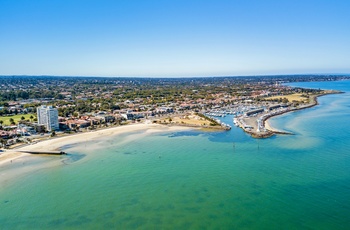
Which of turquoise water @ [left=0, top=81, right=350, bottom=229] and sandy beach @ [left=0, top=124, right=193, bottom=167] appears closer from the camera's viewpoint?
turquoise water @ [left=0, top=81, right=350, bottom=229]

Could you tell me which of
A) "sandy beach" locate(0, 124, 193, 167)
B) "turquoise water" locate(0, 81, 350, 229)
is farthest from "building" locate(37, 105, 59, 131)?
"turquoise water" locate(0, 81, 350, 229)

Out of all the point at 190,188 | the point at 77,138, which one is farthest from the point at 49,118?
the point at 190,188

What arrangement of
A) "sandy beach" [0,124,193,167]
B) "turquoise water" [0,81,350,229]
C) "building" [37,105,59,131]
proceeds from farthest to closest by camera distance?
"building" [37,105,59,131]
"sandy beach" [0,124,193,167]
"turquoise water" [0,81,350,229]

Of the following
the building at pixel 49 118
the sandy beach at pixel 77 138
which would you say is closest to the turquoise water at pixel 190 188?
the sandy beach at pixel 77 138

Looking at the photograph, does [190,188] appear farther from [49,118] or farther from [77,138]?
[49,118]

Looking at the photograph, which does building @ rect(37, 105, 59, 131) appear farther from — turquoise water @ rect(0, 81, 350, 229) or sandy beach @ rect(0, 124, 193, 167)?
turquoise water @ rect(0, 81, 350, 229)

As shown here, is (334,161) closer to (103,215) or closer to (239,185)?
(239,185)

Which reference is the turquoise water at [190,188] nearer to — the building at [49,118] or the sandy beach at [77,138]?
the sandy beach at [77,138]
